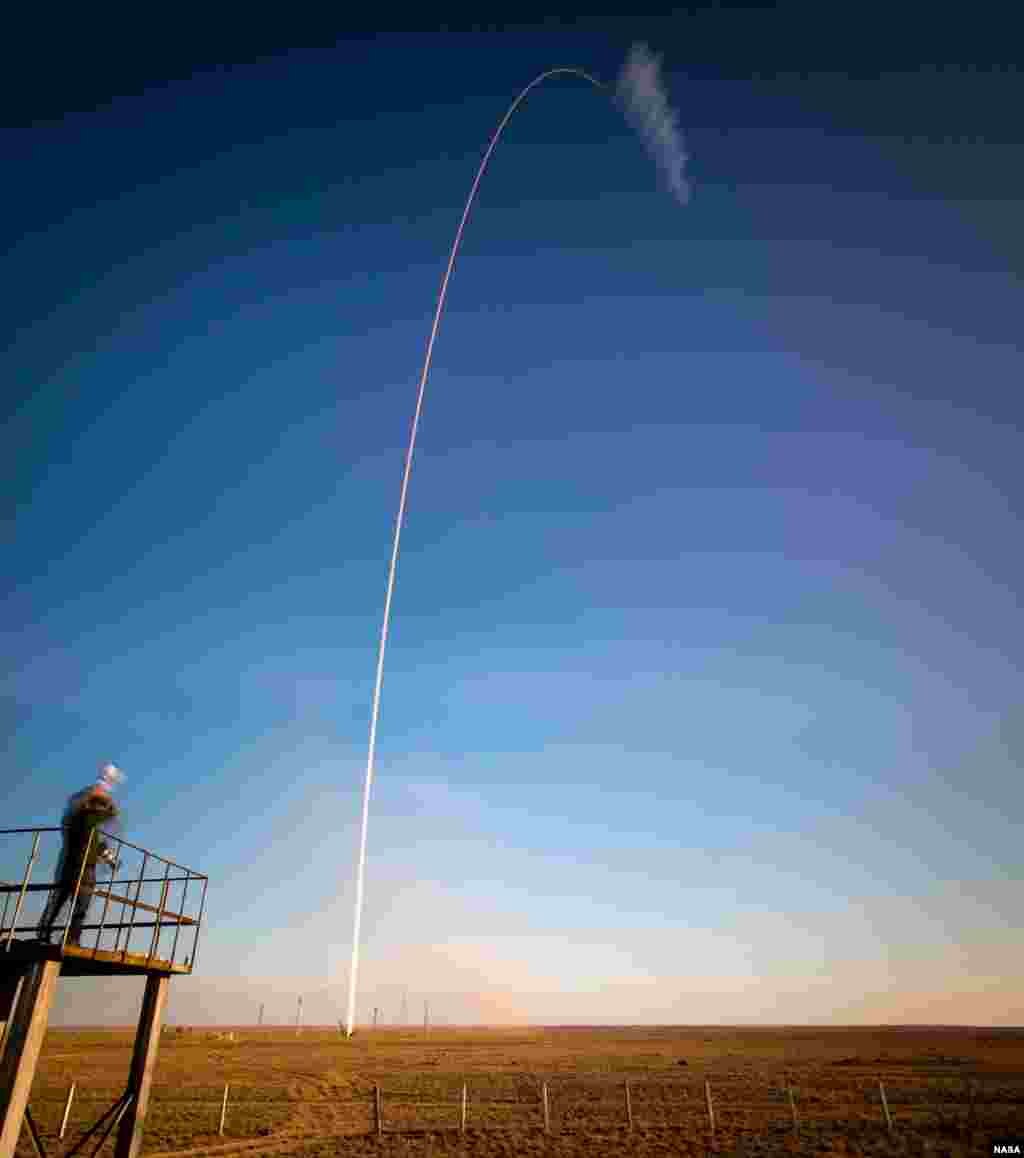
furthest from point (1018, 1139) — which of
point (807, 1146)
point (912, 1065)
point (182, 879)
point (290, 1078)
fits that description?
point (912, 1065)

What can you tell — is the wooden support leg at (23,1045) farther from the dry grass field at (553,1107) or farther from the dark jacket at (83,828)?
the dry grass field at (553,1107)

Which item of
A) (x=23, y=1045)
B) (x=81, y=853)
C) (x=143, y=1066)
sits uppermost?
(x=81, y=853)

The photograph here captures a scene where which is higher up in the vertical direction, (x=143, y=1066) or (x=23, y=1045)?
(x=23, y=1045)

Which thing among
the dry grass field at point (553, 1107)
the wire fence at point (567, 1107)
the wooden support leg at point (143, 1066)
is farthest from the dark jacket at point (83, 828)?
the wire fence at point (567, 1107)

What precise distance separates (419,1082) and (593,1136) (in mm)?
24802

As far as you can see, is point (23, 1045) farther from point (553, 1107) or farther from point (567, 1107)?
point (567, 1107)

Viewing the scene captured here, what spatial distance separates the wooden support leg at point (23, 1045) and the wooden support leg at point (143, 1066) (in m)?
3.88

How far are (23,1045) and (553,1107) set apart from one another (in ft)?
90.4

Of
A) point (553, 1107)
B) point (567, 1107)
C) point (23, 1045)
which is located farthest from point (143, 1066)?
point (567, 1107)

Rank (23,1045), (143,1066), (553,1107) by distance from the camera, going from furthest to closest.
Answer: (553,1107), (143,1066), (23,1045)

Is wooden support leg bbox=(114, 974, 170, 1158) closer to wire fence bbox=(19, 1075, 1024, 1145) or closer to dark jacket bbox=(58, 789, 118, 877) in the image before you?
dark jacket bbox=(58, 789, 118, 877)

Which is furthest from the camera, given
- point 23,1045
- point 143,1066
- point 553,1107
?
point 553,1107

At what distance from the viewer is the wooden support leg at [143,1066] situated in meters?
16.3

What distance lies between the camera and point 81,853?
14.8m
